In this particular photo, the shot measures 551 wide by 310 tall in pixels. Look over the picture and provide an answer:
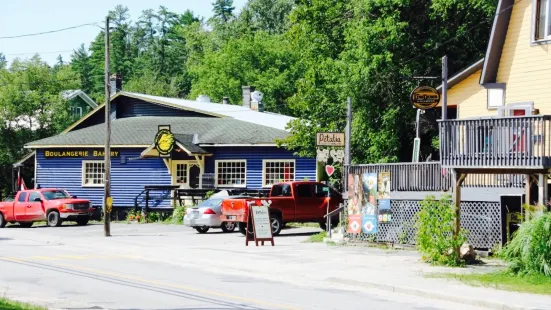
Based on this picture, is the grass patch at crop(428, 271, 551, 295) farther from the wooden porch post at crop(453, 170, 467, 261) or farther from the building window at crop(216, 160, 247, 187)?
the building window at crop(216, 160, 247, 187)

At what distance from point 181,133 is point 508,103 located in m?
→ 21.6

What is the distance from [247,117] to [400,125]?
14.3 metres

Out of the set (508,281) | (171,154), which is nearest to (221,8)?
(171,154)


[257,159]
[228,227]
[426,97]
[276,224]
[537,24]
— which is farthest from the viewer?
[257,159]

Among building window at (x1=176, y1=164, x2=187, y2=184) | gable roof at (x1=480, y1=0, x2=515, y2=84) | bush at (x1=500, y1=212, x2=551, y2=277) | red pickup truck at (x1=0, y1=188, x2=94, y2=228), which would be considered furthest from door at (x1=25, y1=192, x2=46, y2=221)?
bush at (x1=500, y1=212, x2=551, y2=277)

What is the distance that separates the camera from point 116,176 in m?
47.8

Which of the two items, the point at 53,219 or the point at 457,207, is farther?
the point at 53,219

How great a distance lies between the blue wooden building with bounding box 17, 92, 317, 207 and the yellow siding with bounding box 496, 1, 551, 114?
15.7m

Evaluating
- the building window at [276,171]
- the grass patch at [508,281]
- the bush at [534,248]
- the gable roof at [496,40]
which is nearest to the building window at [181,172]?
the building window at [276,171]

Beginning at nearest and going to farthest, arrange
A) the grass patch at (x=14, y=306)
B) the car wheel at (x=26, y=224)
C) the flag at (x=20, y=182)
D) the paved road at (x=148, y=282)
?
the grass patch at (x=14, y=306) → the paved road at (x=148, y=282) → the car wheel at (x=26, y=224) → the flag at (x=20, y=182)

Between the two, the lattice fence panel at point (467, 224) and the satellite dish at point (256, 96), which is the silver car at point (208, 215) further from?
the satellite dish at point (256, 96)

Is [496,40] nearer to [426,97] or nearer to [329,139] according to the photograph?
[426,97]

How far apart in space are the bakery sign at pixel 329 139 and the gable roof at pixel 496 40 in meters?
4.79

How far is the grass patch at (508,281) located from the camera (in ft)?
57.9
